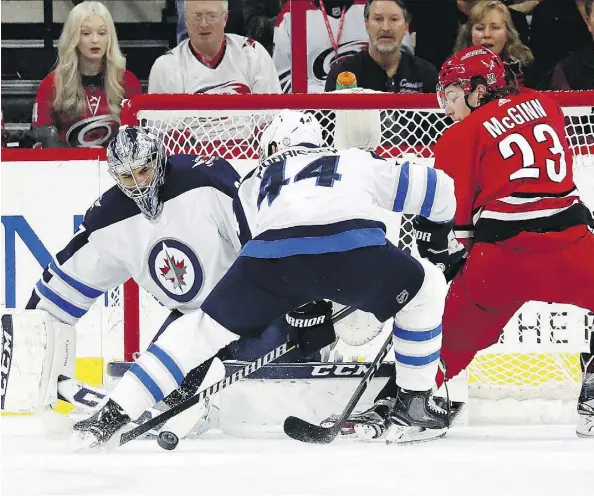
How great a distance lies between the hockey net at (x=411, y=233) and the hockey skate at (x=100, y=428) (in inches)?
38.2

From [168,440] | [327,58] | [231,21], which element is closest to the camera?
[168,440]

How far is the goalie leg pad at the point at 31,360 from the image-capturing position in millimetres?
3285

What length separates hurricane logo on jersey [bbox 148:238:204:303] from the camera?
3426 millimetres

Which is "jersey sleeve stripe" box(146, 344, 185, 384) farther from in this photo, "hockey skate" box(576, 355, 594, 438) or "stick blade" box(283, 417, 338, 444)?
"hockey skate" box(576, 355, 594, 438)

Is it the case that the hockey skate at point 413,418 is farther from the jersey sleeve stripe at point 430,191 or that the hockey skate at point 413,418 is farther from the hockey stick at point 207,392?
the jersey sleeve stripe at point 430,191

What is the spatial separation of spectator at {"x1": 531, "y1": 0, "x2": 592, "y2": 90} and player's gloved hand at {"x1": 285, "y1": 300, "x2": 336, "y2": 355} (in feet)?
6.27

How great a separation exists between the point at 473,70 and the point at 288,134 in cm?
64

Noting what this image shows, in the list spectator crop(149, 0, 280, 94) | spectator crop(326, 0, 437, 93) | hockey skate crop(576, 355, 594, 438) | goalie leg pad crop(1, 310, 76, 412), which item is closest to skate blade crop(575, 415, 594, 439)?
hockey skate crop(576, 355, 594, 438)

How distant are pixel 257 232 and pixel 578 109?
137 centimetres

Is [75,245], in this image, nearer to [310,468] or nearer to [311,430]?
[311,430]

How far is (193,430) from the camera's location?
3.40 metres

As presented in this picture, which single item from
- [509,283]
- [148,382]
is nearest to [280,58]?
[509,283]

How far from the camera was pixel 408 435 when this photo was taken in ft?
10.1

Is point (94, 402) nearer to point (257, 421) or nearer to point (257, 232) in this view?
point (257, 421)
